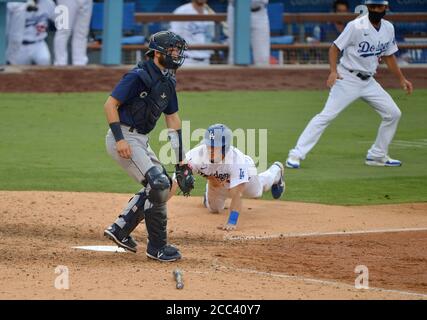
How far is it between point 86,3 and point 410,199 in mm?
9071

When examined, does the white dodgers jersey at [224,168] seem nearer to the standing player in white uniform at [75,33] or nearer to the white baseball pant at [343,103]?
the white baseball pant at [343,103]

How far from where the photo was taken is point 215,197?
953 cm

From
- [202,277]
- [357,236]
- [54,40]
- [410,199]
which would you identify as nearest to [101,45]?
[54,40]

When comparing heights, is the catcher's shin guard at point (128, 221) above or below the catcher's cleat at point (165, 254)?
above

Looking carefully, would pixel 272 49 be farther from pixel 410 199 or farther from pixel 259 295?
pixel 259 295

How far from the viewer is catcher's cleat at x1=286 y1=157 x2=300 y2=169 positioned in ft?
40.6

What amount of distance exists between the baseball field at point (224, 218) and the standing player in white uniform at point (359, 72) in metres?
0.43

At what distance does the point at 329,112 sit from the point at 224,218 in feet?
10.7

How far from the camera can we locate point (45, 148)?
13.6 m

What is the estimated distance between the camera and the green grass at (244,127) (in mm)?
11297

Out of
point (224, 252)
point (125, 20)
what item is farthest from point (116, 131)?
point (125, 20)

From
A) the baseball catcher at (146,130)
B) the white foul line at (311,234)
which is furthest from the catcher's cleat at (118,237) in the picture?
the white foul line at (311,234)

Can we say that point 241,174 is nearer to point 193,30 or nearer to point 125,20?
point 125,20

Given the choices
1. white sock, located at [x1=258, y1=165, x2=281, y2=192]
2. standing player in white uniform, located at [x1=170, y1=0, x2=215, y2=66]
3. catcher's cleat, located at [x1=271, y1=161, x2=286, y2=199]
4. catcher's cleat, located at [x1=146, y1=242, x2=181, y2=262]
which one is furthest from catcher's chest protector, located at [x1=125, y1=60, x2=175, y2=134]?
standing player in white uniform, located at [x1=170, y1=0, x2=215, y2=66]
